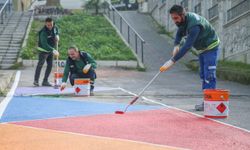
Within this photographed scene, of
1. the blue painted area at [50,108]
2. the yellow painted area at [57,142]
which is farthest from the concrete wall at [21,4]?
the yellow painted area at [57,142]

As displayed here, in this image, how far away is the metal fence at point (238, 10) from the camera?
57.5 feet

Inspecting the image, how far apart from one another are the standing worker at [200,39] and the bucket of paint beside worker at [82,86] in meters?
2.79

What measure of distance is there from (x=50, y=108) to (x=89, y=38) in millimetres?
15760

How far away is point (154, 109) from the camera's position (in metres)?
9.12

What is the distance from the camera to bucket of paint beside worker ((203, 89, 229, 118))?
798 centimetres

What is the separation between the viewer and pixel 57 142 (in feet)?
19.5

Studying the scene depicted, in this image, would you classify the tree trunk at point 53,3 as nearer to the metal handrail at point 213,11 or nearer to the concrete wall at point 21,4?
the concrete wall at point 21,4

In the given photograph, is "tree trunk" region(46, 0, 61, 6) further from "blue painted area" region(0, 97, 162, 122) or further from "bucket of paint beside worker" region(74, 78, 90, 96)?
"blue painted area" region(0, 97, 162, 122)

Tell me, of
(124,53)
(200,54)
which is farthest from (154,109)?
(124,53)

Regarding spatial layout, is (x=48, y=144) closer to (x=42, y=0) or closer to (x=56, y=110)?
(x=56, y=110)

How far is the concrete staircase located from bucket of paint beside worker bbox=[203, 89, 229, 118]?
12.8 meters

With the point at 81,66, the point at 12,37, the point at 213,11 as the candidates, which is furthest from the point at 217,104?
the point at 12,37

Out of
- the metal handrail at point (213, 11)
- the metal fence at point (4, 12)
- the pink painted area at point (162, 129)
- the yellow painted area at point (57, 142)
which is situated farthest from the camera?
the metal fence at point (4, 12)

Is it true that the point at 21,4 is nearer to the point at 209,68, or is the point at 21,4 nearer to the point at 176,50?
the point at 176,50
